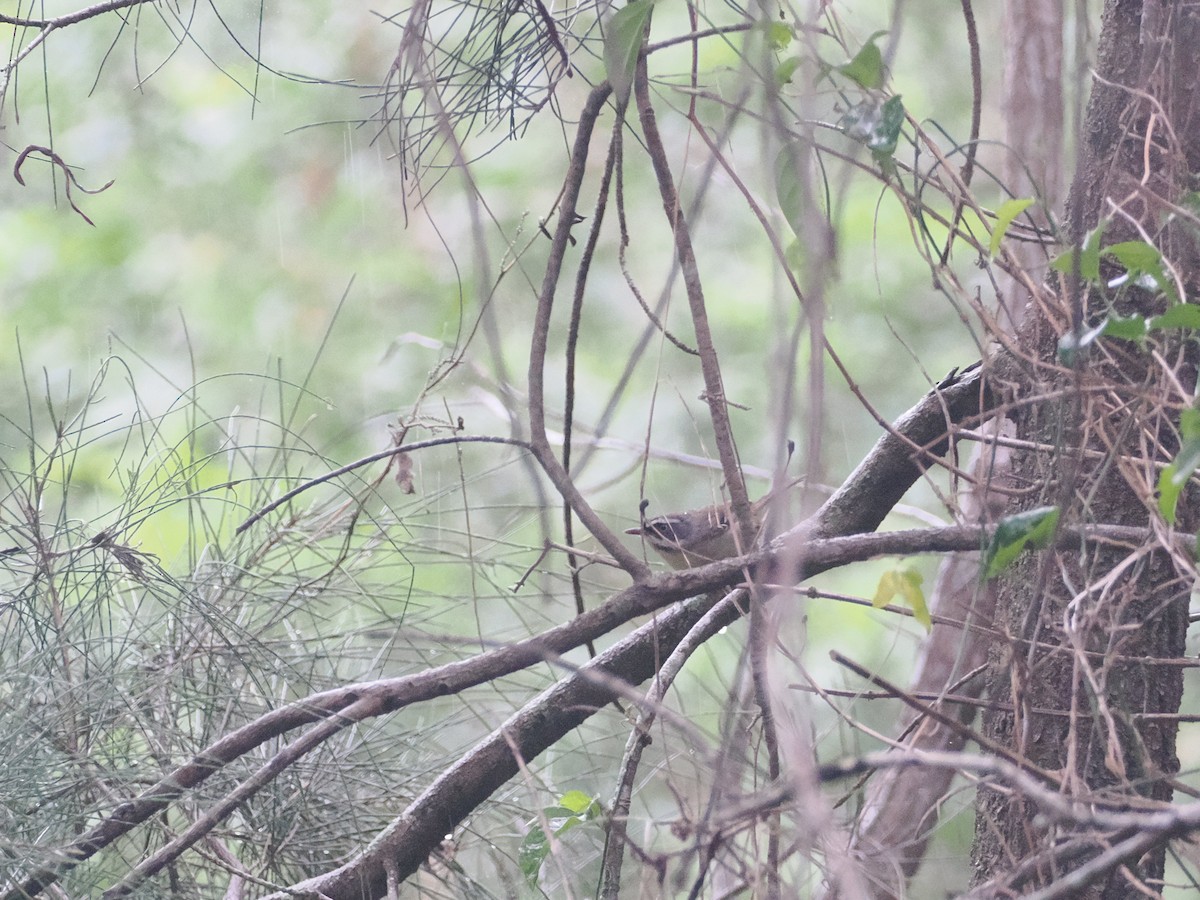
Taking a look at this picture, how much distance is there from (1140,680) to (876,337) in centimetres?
291

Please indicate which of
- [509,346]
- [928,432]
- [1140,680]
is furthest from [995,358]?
[509,346]

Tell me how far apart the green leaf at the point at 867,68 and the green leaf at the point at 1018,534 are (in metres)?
0.39

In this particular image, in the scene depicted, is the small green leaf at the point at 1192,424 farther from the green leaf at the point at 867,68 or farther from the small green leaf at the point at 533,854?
the small green leaf at the point at 533,854

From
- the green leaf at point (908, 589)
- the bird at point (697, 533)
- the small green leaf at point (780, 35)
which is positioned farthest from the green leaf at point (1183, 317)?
the bird at point (697, 533)

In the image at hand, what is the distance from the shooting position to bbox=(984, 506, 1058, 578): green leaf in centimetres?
83

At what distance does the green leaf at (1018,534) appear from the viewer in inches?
32.7

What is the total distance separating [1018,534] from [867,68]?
1.36ft

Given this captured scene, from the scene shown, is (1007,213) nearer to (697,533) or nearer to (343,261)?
(697,533)

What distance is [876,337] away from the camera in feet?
12.8

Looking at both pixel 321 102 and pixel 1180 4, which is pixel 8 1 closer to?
pixel 321 102

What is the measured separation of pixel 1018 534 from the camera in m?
0.84

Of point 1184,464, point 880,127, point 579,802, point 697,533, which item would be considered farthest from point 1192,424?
point 697,533

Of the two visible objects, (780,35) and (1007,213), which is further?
(780,35)

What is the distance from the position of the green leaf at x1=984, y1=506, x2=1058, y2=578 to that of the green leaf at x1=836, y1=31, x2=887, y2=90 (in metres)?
0.39
